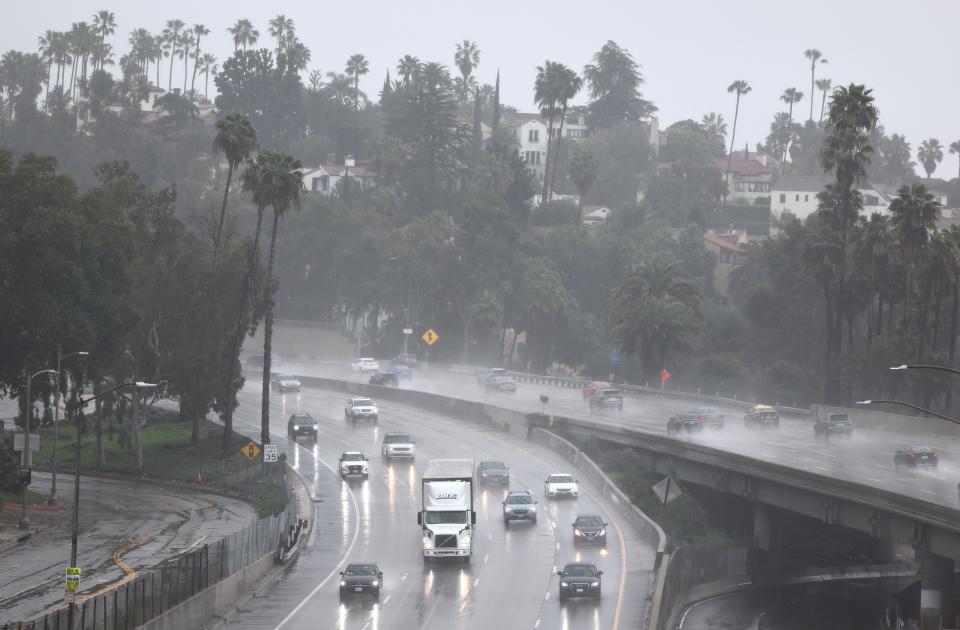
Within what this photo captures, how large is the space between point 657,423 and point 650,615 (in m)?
55.5

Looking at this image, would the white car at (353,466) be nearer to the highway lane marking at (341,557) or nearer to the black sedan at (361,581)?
the highway lane marking at (341,557)

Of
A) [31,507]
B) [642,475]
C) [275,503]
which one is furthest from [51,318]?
[642,475]

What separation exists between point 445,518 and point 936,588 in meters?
20.6

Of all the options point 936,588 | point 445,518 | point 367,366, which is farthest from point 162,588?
point 367,366

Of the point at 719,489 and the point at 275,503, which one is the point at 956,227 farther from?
the point at 275,503

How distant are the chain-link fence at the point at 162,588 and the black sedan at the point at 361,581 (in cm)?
405

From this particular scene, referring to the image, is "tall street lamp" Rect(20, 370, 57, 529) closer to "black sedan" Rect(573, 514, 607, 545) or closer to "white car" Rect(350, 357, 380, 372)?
"black sedan" Rect(573, 514, 607, 545)

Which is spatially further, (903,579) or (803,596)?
(903,579)

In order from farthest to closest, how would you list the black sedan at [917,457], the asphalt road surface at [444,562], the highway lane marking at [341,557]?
the black sedan at [917,457] < the highway lane marking at [341,557] < the asphalt road surface at [444,562]

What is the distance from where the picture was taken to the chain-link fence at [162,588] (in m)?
A: 37.6

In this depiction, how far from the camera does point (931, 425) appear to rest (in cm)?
8944

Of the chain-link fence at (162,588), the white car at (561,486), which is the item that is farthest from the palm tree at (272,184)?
the chain-link fence at (162,588)

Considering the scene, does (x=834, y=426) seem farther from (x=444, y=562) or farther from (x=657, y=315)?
(x=657, y=315)

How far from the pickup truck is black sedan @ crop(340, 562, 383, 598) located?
46483 mm
